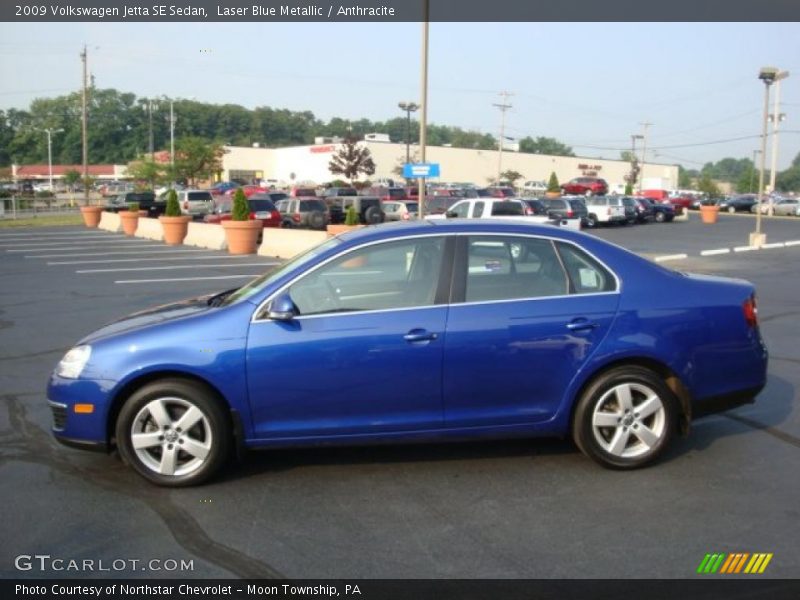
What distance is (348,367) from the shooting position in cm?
477

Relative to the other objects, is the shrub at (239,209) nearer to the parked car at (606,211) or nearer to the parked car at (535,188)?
the parked car at (606,211)

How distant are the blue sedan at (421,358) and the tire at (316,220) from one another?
91.2ft

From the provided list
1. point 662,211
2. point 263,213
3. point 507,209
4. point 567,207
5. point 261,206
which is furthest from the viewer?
point 662,211

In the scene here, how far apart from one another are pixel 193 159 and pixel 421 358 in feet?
205

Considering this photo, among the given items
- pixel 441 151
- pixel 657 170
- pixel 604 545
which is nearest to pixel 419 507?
pixel 604 545

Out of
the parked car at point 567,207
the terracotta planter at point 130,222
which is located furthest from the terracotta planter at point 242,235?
the parked car at point 567,207

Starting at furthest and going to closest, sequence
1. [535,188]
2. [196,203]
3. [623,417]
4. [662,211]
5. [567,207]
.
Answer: [535,188], [662,211], [196,203], [567,207], [623,417]

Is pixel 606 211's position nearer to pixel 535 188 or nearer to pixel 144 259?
pixel 144 259

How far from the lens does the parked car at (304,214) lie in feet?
108

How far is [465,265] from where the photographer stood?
5.06 meters

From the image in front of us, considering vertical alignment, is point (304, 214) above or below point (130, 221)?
above

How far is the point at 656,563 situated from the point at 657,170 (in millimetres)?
127300

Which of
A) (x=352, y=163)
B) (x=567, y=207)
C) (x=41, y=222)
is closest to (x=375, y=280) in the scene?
(x=567, y=207)

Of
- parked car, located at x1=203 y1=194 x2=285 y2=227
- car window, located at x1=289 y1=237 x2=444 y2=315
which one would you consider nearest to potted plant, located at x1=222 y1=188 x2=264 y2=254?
parked car, located at x1=203 y1=194 x2=285 y2=227
